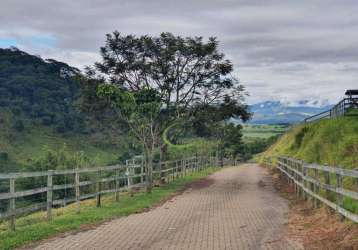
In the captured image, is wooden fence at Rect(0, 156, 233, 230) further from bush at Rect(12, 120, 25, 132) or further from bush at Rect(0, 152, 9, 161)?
bush at Rect(12, 120, 25, 132)

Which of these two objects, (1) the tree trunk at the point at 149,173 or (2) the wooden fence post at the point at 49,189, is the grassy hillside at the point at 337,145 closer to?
(1) the tree trunk at the point at 149,173

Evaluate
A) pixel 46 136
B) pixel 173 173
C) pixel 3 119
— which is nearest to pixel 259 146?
pixel 46 136

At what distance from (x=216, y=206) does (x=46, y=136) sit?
4215 inches

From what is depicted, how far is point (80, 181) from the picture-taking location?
24969 mm

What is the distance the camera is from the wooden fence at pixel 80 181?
12.5m

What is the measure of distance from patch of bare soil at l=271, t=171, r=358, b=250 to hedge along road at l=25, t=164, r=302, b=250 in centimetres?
30

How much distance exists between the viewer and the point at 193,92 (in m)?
31.8

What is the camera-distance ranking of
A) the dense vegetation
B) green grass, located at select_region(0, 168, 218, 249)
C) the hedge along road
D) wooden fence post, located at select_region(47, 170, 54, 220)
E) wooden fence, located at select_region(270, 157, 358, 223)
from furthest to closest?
the dense vegetation → wooden fence post, located at select_region(47, 170, 54, 220) → green grass, located at select_region(0, 168, 218, 249) → wooden fence, located at select_region(270, 157, 358, 223) → the hedge along road

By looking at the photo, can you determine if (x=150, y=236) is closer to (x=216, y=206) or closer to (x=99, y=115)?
(x=216, y=206)

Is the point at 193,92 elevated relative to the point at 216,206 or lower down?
elevated

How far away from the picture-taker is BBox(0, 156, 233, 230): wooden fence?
41.0ft

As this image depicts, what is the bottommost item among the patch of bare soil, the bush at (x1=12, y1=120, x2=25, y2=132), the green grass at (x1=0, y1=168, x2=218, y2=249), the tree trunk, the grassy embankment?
the green grass at (x1=0, y1=168, x2=218, y2=249)

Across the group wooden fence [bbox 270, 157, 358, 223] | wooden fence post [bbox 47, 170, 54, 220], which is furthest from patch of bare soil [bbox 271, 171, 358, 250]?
wooden fence post [bbox 47, 170, 54, 220]

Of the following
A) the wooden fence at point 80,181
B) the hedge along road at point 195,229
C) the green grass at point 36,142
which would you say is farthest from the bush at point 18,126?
the hedge along road at point 195,229
